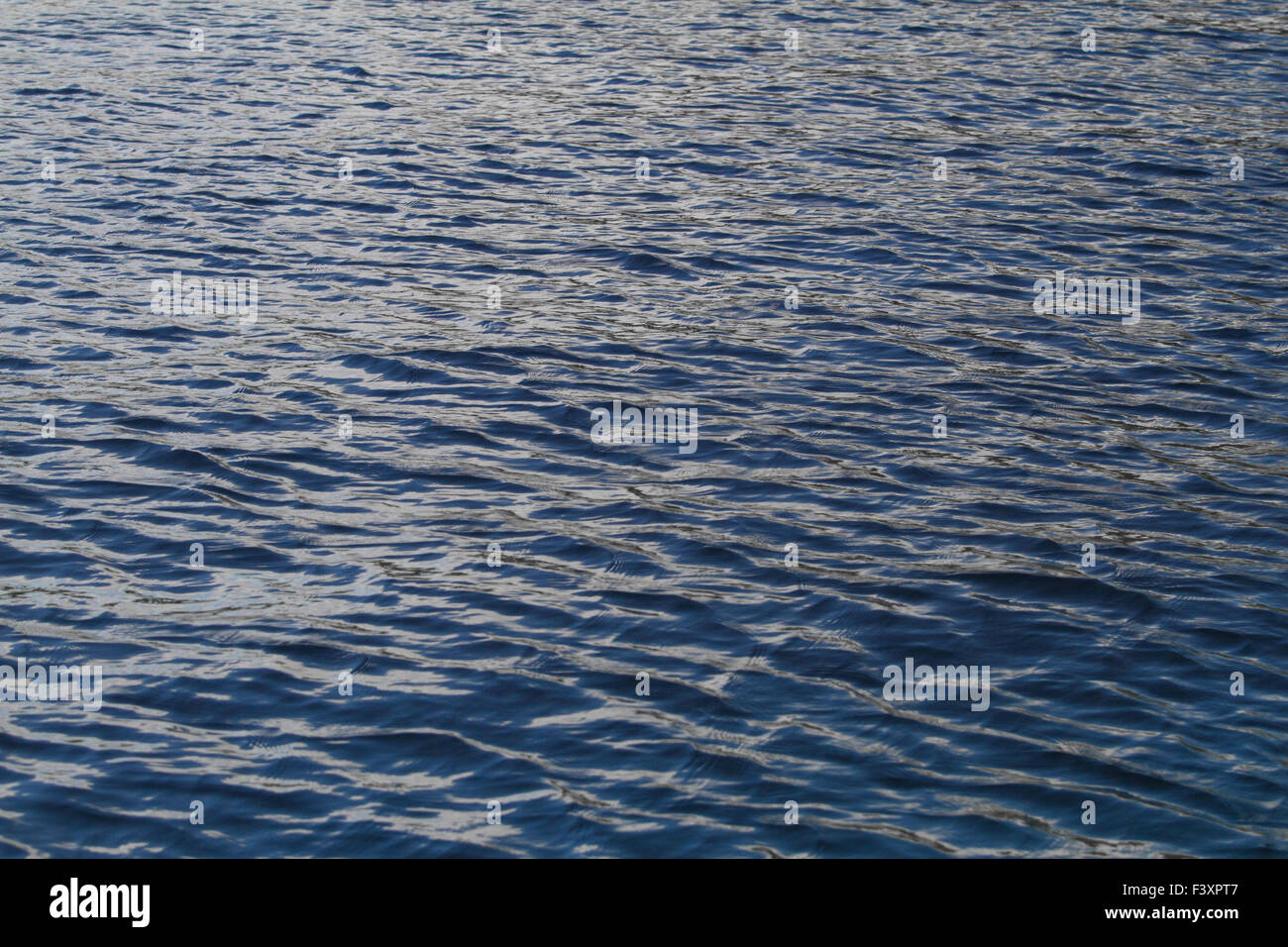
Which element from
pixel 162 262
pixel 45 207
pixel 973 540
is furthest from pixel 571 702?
pixel 45 207

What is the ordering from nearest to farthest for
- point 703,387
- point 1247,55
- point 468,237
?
point 703,387 < point 468,237 < point 1247,55

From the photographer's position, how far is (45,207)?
75.9ft

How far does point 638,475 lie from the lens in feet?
50.1

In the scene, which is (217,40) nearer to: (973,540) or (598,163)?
(598,163)

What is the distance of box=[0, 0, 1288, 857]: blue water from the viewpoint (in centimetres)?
1050

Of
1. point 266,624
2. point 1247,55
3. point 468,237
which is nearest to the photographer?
point 266,624

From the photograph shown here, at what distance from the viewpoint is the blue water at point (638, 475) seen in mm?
10500

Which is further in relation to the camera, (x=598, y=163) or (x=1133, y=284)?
(x=598, y=163)

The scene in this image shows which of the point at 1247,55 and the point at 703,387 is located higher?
the point at 1247,55
